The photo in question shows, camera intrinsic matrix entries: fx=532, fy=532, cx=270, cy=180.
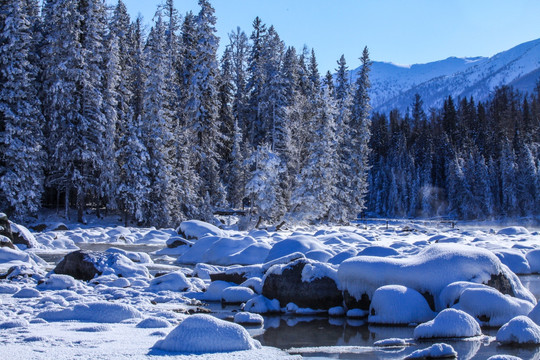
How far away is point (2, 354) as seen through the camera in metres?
5.62

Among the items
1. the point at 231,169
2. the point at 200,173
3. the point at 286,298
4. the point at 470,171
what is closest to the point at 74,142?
the point at 200,173

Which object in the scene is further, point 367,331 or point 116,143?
point 116,143

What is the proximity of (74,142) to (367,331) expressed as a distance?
1071 inches

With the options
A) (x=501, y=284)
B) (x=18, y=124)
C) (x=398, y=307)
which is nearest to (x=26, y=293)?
(x=398, y=307)

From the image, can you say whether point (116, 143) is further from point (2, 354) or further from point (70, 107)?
point (2, 354)

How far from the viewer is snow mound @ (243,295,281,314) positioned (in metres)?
9.45

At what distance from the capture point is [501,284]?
365 inches

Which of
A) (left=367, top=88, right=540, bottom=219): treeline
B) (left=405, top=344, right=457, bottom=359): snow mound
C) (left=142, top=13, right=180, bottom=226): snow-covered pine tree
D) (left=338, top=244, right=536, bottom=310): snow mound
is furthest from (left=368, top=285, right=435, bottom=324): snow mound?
(left=367, top=88, right=540, bottom=219): treeline

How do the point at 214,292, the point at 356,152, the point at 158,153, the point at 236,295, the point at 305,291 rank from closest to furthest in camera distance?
the point at 305,291 < the point at 236,295 < the point at 214,292 < the point at 158,153 < the point at 356,152

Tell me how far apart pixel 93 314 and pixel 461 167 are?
69.6m

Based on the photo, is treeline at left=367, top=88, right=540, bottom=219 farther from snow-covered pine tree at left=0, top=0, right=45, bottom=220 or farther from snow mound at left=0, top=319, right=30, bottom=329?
snow mound at left=0, top=319, right=30, bottom=329

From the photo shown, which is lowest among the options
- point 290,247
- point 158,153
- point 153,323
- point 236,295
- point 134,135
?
point 236,295

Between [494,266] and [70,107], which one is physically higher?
[70,107]

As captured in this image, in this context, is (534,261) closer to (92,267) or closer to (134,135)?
(92,267)
